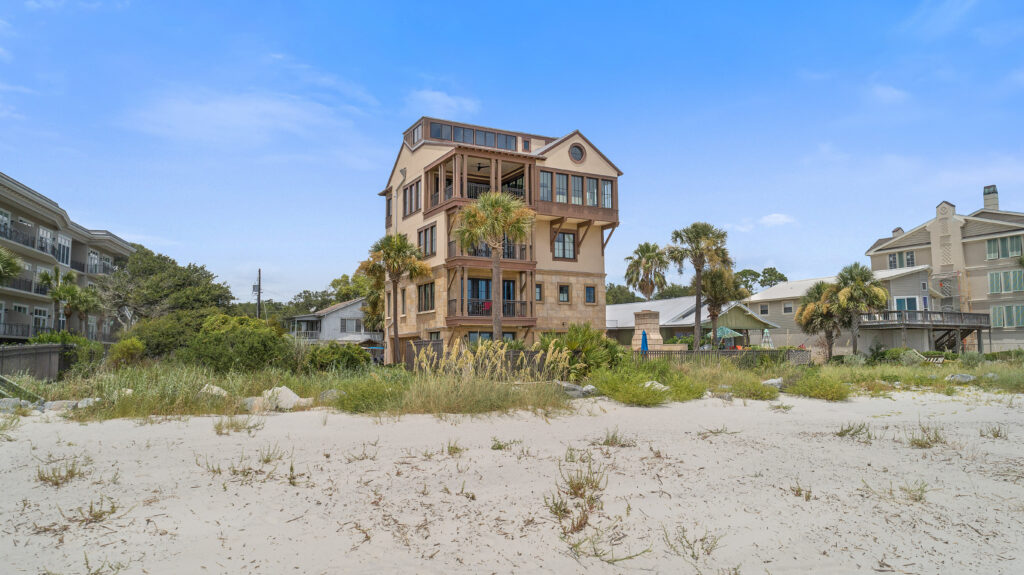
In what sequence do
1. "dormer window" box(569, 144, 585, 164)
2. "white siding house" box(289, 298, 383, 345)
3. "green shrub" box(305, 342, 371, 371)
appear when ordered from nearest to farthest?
"green shrub" box(305, 342, 371, 371)
"dormer window" box(569, 144, 585, 164)
"white siding house" box(289, 298, 383, 345)

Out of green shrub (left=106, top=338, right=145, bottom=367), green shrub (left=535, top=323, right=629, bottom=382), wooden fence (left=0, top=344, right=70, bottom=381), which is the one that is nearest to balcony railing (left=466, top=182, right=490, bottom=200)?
green shrub (left=106, top=338, right=145, bottom=367)

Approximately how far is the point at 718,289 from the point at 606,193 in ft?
29.2

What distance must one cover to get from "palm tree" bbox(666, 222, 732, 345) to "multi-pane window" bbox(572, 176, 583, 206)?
5998mm

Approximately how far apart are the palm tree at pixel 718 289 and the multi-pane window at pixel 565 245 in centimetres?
777

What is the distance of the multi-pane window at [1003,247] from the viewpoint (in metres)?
39.7

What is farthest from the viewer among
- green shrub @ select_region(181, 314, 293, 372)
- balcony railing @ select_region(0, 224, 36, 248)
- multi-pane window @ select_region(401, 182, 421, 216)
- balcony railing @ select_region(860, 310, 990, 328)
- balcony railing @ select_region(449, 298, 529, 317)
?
balcony railing @ select_region(860, 310, 990, 328)

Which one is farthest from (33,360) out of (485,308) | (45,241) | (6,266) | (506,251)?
(45,241)

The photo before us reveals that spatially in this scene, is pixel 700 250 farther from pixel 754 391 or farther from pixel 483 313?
pixel 754 391

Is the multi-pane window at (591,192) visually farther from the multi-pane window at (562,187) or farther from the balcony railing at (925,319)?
the balcony railing at (925,319)

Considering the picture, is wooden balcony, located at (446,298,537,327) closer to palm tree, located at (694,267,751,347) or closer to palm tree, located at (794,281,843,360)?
palm tree, located at (694,267,751,347)

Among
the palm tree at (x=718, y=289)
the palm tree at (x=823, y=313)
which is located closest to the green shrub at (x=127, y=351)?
the palm tree at (x=718, y=289)

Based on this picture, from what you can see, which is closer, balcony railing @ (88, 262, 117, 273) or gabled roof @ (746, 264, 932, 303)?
gabled roof @ (746, 264, 932, 303)

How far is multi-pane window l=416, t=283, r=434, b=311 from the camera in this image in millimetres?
32191

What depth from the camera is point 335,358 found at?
18188mm
